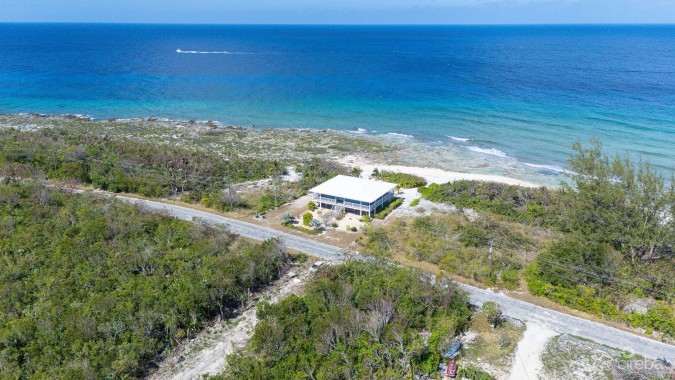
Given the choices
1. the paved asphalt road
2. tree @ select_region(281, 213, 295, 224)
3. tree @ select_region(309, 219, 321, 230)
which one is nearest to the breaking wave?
tree @ select_region(309, 219, 321, 230)

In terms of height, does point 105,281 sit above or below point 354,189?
below

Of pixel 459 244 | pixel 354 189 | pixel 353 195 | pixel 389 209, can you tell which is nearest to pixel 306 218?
pixel 353 195

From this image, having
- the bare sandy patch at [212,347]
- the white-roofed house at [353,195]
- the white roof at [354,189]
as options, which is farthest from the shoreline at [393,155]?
the bare sandy patch at [212,347]

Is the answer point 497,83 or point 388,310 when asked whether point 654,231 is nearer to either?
point 388,310

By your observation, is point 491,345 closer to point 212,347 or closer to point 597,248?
point 597,248

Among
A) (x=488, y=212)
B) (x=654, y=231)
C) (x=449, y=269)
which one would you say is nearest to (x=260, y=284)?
(x=449, y=269)
